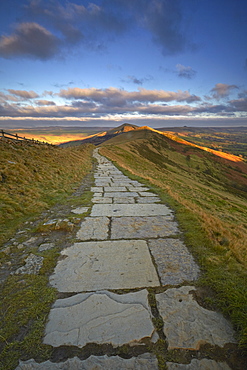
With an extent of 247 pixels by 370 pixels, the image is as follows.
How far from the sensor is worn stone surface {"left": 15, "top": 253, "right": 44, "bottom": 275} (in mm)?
2713

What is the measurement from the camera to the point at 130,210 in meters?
5.21

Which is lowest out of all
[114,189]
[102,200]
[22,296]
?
[114,189]

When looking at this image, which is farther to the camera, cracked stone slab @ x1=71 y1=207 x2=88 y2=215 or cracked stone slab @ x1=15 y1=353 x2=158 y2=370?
cracked stone slab @ x1=71 y1=207 x2=88 y2=215

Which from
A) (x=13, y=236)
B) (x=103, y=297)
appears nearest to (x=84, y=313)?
(x=103, y=297)

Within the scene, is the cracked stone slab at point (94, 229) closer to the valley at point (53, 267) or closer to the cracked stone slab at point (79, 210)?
the valley at point (53, 267)

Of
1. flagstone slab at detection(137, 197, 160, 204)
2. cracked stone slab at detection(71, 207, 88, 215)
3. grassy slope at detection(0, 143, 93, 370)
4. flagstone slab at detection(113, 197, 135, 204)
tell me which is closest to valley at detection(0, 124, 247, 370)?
grassy slope at detection(0, 143, 93, 370)

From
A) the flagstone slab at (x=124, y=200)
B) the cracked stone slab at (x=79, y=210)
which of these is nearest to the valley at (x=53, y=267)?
the cracked stone slab at (x=79, y=210)

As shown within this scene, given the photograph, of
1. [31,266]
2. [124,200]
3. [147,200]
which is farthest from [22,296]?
[147,200]

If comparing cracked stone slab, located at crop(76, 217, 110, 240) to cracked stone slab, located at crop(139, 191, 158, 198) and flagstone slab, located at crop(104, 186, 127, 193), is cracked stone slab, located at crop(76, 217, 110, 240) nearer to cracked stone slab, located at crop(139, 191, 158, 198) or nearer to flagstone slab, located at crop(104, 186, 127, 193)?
cracked stone slab, located at crop(139, 191, 158, 198)

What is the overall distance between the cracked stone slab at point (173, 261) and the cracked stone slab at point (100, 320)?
1.63 ft

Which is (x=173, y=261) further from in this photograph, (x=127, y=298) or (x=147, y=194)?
(x=147, y=194)

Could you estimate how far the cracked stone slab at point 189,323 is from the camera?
1748 millimetres

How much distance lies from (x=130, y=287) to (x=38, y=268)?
143 cm

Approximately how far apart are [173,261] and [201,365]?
1.43 meters
